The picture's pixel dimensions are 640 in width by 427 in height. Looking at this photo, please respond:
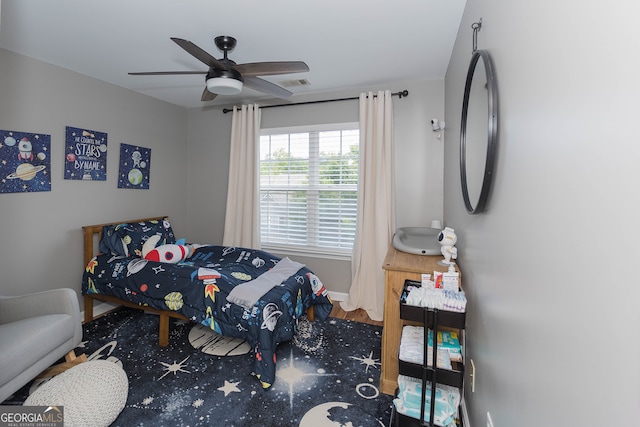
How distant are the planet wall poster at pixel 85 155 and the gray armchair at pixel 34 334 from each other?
1.28 meters

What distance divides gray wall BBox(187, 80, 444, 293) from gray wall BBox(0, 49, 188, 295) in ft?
1.62

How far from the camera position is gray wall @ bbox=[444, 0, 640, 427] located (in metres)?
0.49

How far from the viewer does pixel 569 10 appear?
0.67 metres

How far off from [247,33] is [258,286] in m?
1.89

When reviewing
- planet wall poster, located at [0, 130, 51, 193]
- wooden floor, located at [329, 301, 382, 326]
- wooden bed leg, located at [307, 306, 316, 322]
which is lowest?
wooden floor, located at [329, 301, 382, 326]

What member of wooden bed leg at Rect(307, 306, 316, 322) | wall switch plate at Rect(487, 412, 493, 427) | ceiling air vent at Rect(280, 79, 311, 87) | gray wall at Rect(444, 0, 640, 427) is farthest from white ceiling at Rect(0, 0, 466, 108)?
wooden bed leg at Rect(307, 306, 316, 322)

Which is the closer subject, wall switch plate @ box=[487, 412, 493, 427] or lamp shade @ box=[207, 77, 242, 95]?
wall switch plate @ box=[487, 412, 493, 427]

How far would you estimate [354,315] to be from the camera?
3.10 metres

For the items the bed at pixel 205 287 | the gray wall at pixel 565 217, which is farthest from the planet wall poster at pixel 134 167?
the gray wall at pixel 565 217

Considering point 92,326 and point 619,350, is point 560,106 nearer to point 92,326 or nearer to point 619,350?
point 619,350

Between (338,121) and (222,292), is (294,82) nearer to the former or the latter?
(338,121)

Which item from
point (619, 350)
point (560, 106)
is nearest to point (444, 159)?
point (560, 106)

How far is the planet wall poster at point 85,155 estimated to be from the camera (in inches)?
111

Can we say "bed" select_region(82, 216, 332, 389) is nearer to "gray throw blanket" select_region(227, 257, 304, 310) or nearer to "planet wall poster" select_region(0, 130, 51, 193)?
"gray throw blanket" select_region(227, 257, 304, 310)
